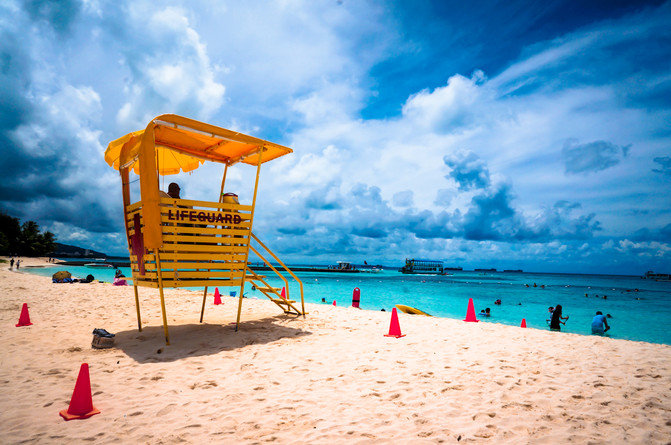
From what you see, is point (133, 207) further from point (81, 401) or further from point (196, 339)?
point (81, 401)

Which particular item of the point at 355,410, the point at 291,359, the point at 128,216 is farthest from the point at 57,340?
the point at 355,410

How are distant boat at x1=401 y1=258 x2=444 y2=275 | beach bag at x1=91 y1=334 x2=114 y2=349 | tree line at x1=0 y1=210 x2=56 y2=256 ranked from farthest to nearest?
1. distant boat at x1=401 y1=258 x2=444 y2=275
2. tree line at x1=0 y1=210 x2=56 y2=256
3. beach bag at x1=91 y1=334 x2=114 y2=349

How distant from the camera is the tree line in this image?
80.4 metres

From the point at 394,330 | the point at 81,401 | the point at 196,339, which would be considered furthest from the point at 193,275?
the point at 394,330

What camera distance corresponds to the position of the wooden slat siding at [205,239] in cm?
649

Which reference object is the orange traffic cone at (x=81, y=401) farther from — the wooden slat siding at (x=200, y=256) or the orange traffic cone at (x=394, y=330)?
the orange traffic cone at (x=394, y=330)

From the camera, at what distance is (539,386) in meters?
4.57

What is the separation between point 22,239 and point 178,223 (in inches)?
4737

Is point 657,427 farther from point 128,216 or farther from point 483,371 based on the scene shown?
point 128,216

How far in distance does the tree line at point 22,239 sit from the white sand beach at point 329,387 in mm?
103270

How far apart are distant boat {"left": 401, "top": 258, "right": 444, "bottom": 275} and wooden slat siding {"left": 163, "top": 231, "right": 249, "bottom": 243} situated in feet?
383

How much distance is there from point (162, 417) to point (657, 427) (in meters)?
5.60

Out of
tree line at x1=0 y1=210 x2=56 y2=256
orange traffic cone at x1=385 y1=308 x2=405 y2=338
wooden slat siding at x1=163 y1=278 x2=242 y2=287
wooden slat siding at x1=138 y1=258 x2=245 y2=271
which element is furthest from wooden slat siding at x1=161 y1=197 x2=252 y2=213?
tree line at x1=0 y1=210 x2=56 y2=256

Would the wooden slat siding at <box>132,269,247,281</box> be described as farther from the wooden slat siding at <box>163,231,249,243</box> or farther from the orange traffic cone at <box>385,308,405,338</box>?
the orange traffic cone at <box>385,308,405,338</box>
